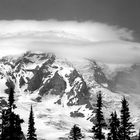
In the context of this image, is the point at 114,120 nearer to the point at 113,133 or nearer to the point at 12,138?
the point at 113,133

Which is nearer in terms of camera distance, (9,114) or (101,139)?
(9,114)

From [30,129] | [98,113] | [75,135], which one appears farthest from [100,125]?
[30,129]

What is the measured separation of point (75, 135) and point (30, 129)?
25.4ft

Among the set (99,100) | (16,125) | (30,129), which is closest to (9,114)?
(16,125)

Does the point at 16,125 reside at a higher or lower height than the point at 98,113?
lower

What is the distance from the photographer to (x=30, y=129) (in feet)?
295

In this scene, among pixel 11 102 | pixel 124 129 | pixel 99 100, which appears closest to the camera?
pixel 11 102

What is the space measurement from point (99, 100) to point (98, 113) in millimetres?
1949

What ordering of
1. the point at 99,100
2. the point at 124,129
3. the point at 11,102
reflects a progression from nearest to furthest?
1. the point at 11,102
2. the point at 99,100
3. the point at 124,129

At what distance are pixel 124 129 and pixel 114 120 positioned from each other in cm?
370

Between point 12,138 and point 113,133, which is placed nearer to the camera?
point 12,138

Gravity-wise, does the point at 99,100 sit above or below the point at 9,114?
above

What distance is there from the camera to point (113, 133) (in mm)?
84125

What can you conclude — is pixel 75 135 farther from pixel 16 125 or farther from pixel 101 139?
pixel 16 125
